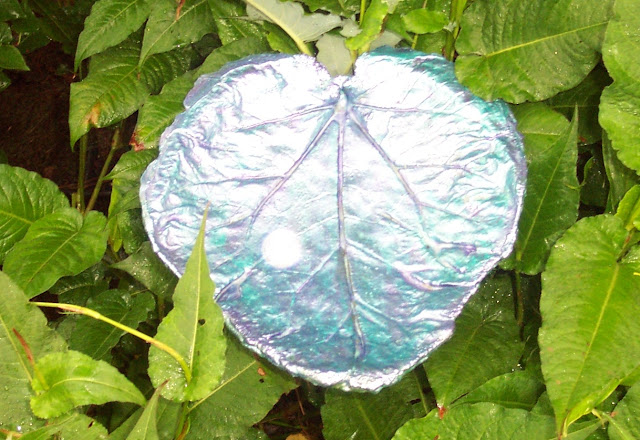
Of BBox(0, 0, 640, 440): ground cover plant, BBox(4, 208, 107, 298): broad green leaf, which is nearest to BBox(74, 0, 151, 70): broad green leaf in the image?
BBox(0, 0, 640, 440): ground cover plant

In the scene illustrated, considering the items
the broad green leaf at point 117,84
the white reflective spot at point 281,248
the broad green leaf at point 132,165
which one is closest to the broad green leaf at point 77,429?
the white reflective spot at point 281,248

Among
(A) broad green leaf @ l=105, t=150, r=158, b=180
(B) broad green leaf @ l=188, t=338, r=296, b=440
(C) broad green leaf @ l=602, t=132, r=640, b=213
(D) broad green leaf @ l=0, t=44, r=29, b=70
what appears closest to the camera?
(C) broad green leaf @ l=602, t=132, r=640, b=213

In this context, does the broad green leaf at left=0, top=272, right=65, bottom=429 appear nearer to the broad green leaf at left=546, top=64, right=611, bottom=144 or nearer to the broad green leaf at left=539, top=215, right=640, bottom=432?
the broad green leaf at left=539, top=215, right=640, bottom=432

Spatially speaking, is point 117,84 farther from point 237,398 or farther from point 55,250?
point 237,398

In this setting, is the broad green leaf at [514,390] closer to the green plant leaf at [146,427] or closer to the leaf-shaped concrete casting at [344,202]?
the leaf-shaped concrete casting at [344,202]

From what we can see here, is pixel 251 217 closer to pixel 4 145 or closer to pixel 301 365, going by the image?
pixel 301 365

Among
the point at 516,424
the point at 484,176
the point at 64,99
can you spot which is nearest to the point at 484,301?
the point at 516,424

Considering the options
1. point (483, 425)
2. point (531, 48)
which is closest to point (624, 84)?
point (531, 48)
